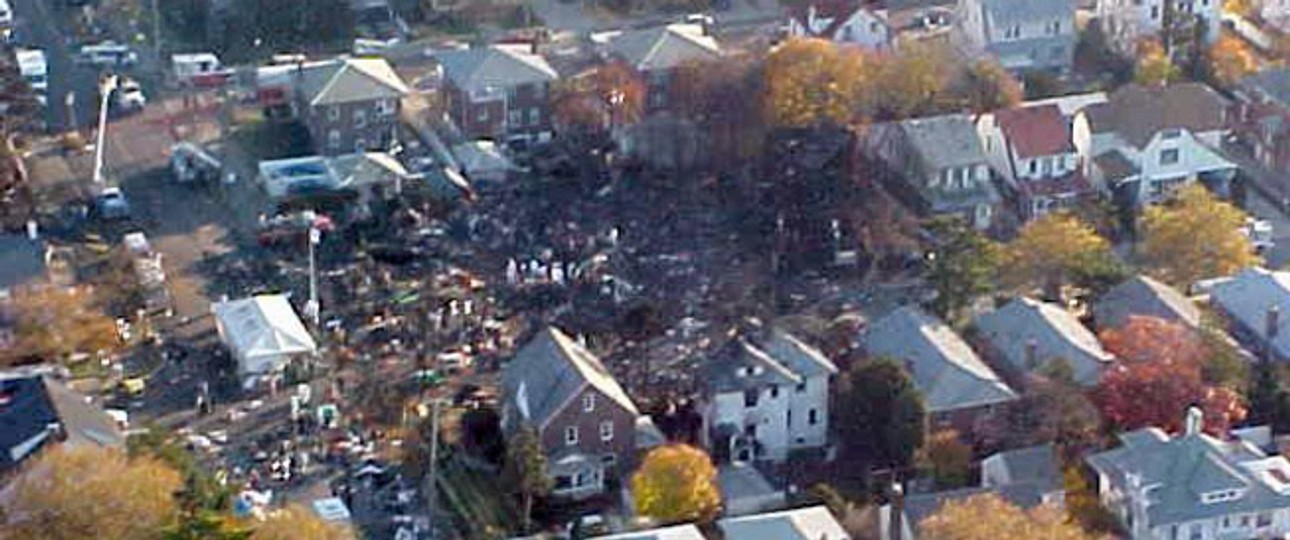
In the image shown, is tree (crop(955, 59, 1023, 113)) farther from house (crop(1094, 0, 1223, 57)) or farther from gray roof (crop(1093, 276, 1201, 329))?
gray roof (crop(1093, 276, 1201, 329))

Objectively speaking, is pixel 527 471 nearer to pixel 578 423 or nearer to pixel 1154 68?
pixel 578 423

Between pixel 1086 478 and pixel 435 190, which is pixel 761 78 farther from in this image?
pixel 1086 478

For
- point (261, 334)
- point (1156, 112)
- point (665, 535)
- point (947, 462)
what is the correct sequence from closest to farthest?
point (665, 535)
point (947, 462)
point (261, 334)
point (1156, 112)

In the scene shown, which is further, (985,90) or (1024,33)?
(1024,33)

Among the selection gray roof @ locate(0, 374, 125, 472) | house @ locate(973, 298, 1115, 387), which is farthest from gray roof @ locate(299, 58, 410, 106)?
house @ locate(973, 298, 1115, 387)

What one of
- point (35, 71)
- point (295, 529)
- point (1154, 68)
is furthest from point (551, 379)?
point (35, 71)

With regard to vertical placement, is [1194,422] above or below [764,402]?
above

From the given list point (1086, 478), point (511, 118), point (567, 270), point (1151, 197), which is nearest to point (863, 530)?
point (1086, 478)
